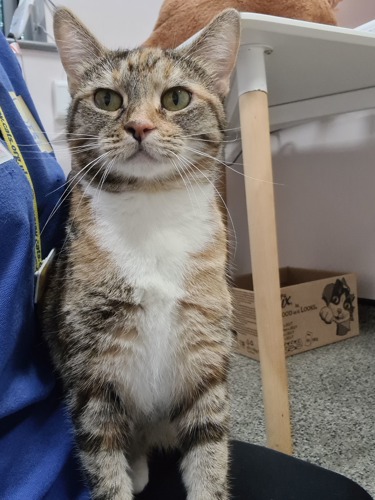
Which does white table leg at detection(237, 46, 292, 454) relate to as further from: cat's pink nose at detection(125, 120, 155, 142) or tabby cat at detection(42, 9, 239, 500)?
cat's pink nose at detection(125, 120, 155, 142)

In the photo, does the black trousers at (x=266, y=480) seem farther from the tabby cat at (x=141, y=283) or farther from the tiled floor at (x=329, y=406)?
the tiled floor at (x=329, y=406)

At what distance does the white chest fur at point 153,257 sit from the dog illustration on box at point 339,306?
3.44 feet

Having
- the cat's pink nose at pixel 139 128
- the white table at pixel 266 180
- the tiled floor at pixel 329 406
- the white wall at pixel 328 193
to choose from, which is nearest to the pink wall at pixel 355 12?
the white wall at pixel 328 193

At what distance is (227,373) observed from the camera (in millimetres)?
663

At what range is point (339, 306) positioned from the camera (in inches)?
63.3

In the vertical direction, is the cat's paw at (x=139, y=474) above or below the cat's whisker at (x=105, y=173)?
below

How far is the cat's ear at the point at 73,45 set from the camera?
0.69m

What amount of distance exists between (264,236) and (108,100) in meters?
0.39

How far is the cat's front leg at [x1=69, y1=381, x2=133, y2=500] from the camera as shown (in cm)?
55

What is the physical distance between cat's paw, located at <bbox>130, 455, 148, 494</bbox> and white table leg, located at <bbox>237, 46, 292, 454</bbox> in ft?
1.10

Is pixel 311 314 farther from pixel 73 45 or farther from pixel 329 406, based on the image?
pixel 73 45

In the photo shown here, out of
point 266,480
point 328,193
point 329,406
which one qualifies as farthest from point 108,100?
point 328,193

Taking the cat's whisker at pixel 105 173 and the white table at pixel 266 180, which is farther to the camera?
the white table at pixel 266 180

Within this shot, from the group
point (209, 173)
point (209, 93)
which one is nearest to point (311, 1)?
point (209, 93)
